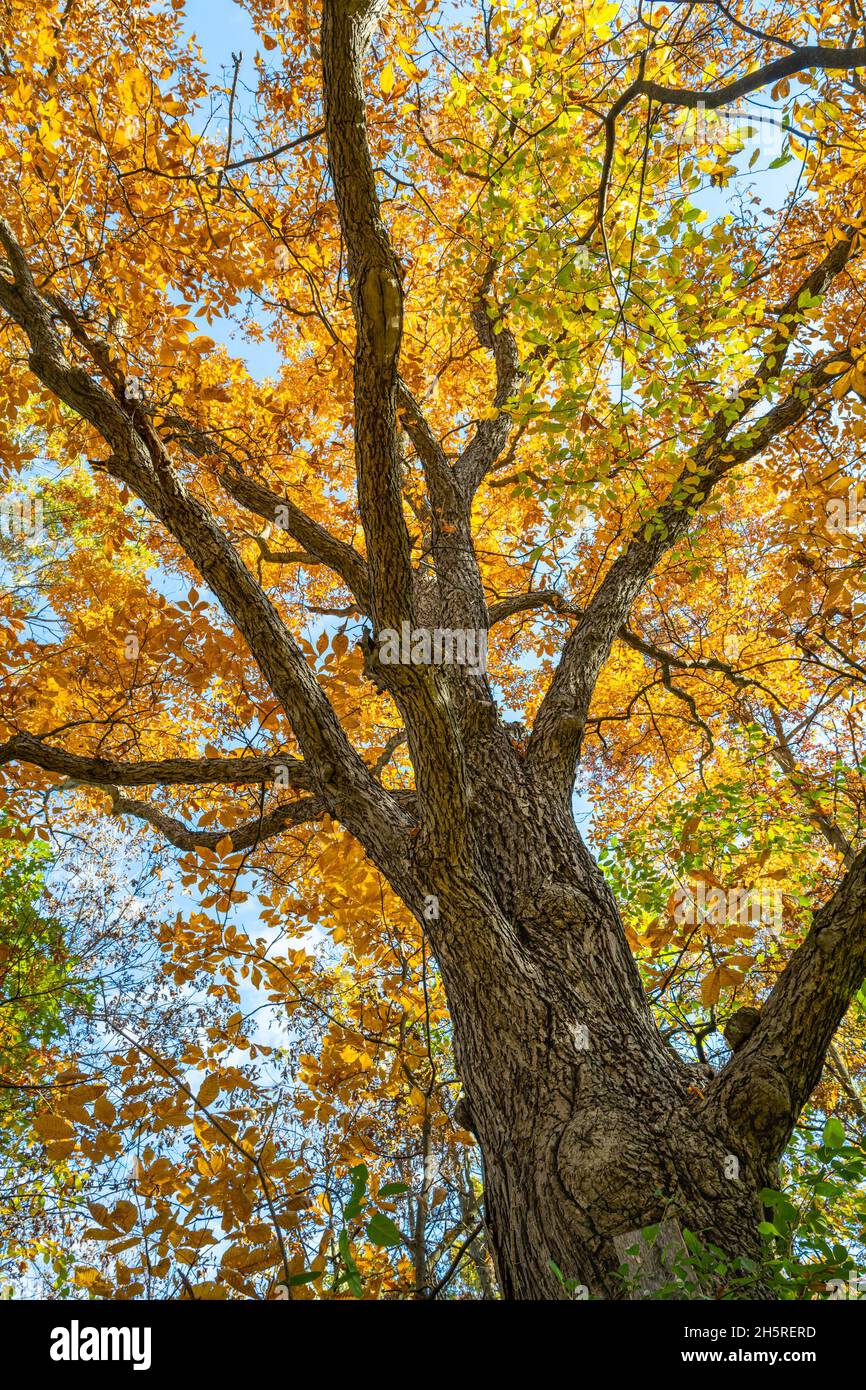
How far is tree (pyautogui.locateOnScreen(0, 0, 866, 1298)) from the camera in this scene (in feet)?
8.82

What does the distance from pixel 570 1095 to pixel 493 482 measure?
17.1ft

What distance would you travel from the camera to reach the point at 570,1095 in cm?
275

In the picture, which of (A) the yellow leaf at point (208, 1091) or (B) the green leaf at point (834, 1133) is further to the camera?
(A) the yellow leaf at point (208, 1091)

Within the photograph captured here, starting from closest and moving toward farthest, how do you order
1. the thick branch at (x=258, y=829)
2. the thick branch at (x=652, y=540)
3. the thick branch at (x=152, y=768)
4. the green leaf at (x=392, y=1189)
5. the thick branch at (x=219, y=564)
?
1. the green leaf at (x=392, y=1189)
2. the thick branch at (x=219, y=564)
3. the thick branch at (x=152, y=768)
4. the thick branch at (x=258, y=829)
5. the thick branch at (x=652, y=540)

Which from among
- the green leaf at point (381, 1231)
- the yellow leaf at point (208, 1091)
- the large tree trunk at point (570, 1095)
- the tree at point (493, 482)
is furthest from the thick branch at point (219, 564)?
the green leaf at point (381, 1231)

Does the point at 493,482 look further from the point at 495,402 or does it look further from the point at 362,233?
the point at 362,233

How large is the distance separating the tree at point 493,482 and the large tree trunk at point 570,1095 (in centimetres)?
1

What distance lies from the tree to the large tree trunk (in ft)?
0.04

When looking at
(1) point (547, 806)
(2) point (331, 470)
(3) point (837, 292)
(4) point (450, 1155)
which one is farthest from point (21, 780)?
(3) point (837, 292)

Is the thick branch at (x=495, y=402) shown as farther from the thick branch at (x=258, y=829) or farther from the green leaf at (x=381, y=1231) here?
the green leaf at (x=381, y=1231)

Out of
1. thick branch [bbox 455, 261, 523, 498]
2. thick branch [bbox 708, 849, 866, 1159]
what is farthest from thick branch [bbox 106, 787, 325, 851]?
thick branch [bbox 455, 261, 523, 498]

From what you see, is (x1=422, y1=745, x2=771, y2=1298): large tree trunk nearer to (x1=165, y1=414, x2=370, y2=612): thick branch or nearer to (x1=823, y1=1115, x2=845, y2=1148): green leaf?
(x1=823, y1=1115, x2=845, y2=1148): green leaf

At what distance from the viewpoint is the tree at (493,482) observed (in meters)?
2.69
